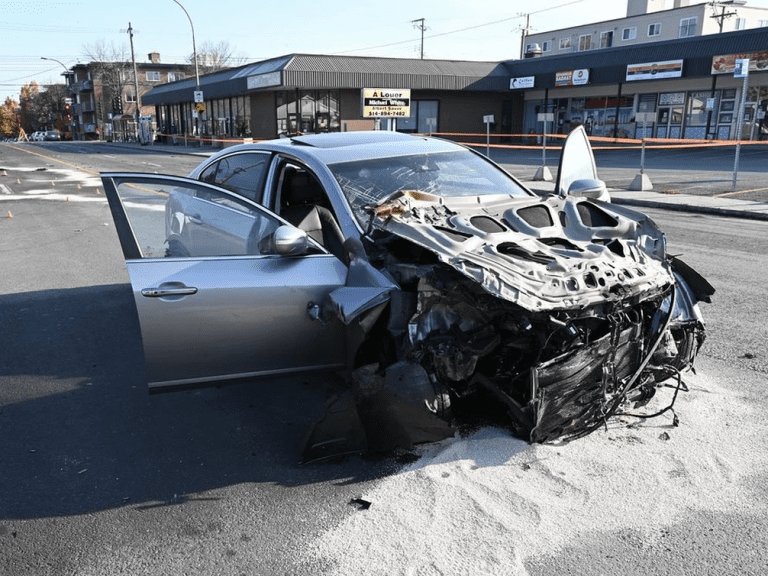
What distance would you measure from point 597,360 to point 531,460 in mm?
647

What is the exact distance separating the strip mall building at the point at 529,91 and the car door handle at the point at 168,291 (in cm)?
3047

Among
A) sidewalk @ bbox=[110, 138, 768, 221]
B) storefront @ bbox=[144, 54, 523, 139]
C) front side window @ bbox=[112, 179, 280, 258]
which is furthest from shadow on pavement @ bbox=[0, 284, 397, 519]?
storefront @ bbox=[144, 54, 523, 139]

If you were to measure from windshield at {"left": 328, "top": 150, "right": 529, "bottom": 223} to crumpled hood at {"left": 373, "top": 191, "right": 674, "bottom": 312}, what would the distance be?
1.31ft

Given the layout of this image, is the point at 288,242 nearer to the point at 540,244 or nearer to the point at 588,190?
the point at 540,244

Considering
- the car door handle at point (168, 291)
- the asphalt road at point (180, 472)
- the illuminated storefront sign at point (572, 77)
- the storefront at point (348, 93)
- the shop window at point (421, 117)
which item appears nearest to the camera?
the asphalt road at point (180, 472)

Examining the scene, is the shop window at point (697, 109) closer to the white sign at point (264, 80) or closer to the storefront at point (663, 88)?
the storefront at point (663, 88)

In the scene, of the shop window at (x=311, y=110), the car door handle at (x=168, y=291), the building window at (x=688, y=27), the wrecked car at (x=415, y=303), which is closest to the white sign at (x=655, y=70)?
the shop window at (x=311, y=110)

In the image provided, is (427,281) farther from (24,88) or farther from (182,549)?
(24,88)

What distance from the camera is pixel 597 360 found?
11.0 feet

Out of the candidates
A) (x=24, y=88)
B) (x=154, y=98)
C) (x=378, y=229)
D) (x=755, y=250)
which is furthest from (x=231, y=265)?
(x=24, y=88)

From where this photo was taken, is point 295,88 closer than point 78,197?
No

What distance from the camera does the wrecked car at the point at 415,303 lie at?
3.31 metres

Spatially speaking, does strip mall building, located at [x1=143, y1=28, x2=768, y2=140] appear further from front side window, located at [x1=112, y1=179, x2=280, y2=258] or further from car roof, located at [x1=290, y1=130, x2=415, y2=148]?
front side window, located at [x1=112, y1=179, x2=280, y2=258]

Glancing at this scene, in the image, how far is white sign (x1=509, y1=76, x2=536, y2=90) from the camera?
4284 centimetres
